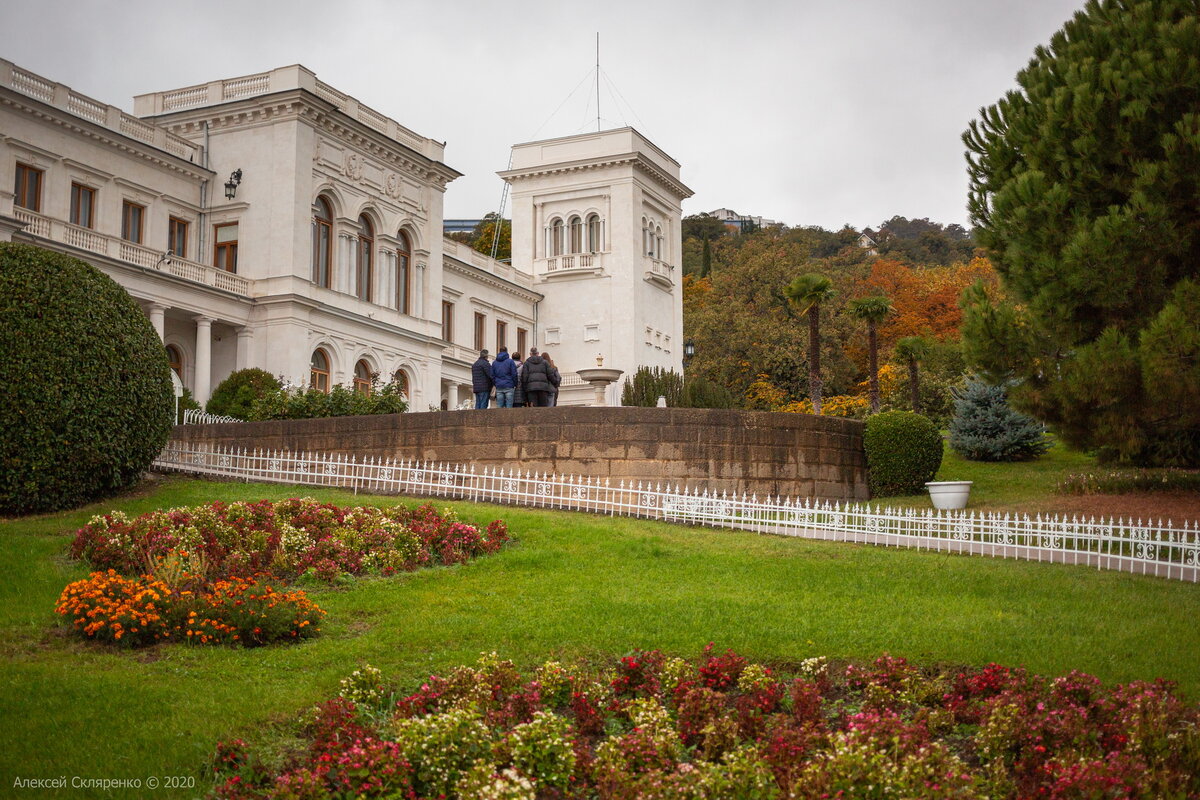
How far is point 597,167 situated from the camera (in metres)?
48.4

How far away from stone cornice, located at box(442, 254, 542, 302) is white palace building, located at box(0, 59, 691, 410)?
0.18 m

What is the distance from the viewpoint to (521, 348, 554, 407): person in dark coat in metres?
20.4

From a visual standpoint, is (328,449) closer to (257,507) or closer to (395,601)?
(257,507)

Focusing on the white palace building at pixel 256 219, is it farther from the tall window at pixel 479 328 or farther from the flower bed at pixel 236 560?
the flower bed at pixel 236 560

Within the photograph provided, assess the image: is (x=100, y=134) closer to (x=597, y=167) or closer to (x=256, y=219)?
(x=256, y=219)

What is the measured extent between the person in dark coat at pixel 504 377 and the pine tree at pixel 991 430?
1001 cm

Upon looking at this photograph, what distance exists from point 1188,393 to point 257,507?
10296 mm

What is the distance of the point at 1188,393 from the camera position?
13.0m

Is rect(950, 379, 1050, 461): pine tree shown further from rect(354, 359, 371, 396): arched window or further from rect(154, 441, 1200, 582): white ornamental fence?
rect(354, 359, 371, 396): arched window

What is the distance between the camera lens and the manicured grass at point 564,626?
6.36 m

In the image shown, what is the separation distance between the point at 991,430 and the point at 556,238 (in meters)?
28.4

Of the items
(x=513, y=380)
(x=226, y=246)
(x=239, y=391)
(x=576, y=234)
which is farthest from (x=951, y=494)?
(x=576, y=234)

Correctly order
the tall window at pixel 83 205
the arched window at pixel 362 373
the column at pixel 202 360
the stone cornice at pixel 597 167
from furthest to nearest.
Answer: the stone cornice at pixel 597 167 → the arched window at pixel 362 373 → the column at pixel 202 360 → the tall window at pixel 83 205

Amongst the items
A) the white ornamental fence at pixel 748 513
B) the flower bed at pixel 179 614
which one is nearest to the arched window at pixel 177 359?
the white ornamental fence at pixel 748 513
